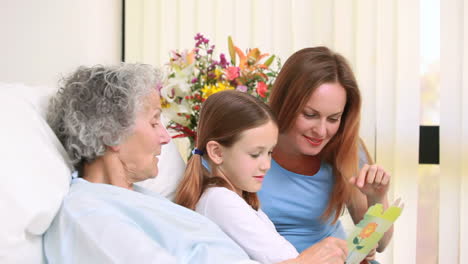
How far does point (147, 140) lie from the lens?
1405mm

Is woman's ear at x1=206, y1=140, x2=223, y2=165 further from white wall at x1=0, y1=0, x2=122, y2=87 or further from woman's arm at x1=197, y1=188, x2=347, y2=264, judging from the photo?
white wall at x1=0, y1=0, x2=122, y2=87

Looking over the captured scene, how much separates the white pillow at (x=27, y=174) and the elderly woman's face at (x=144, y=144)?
0.14m

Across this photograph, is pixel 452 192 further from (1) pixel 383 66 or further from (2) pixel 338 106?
(2) pixel 338 106

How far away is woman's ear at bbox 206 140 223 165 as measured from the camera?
59.9 inches

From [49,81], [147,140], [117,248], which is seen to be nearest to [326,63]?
[147,140]

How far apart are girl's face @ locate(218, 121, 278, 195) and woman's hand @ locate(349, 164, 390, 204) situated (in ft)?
1.18

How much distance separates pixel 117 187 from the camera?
4.35 feet

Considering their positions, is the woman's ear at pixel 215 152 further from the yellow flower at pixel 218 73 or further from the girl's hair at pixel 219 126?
the yellow flower at pixel 218 73

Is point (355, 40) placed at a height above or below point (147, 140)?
above

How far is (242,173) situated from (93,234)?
472 millimetres

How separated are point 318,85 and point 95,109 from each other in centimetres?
74

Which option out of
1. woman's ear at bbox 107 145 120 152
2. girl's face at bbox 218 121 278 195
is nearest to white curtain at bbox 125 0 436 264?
girl's face at bbox 218 121 278 195

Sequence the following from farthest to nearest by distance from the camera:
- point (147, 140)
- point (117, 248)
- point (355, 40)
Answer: point (355, 40) → point (147, 140) → point (117, 248)

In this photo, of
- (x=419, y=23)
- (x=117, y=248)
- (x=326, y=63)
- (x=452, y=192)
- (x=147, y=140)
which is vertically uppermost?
(x=419, y=23)
